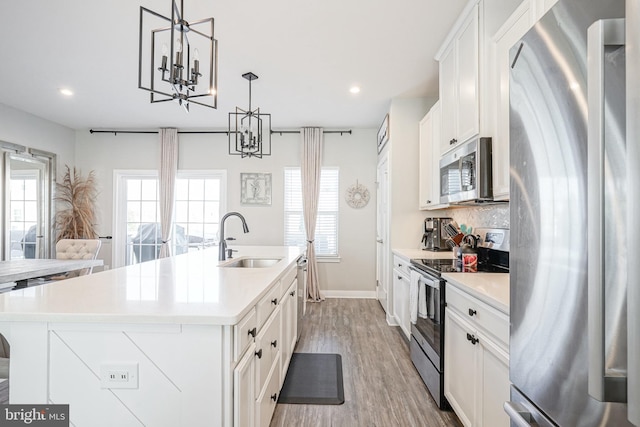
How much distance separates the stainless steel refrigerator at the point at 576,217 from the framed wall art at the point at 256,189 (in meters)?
4.60

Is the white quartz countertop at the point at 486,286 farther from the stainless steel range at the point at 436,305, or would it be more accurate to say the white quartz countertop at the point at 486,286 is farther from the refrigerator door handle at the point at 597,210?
the refrigerator door handle at the point at 597,210

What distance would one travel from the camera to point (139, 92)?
392cm

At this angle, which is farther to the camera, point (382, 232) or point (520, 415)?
point (382, 232)

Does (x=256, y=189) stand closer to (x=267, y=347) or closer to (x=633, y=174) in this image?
(x=267, y=347)

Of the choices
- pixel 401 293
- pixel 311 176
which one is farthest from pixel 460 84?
pixel 311 176

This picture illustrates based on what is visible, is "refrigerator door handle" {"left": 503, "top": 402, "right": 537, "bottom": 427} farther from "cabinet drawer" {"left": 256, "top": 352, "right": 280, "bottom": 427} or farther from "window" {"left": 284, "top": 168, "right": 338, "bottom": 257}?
"window" {"left": 284, "top": 168, "right": 338, "bottom": 257}

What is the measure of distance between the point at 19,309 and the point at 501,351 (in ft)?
6.04

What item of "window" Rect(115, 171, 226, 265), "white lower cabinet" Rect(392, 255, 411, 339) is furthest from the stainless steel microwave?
"window" Rect(115, 171, 226, 265)

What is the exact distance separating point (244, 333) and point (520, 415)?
94 centimetres

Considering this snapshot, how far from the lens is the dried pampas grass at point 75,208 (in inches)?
203

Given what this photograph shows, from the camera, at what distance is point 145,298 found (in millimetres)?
1316

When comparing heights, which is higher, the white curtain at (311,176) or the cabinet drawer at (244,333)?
the white curtain at (311,176)

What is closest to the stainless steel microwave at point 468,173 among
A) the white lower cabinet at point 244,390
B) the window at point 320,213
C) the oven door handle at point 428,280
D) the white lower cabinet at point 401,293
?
the oven door handle at point 428,280

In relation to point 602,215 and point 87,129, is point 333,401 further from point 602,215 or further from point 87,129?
point 87,129
